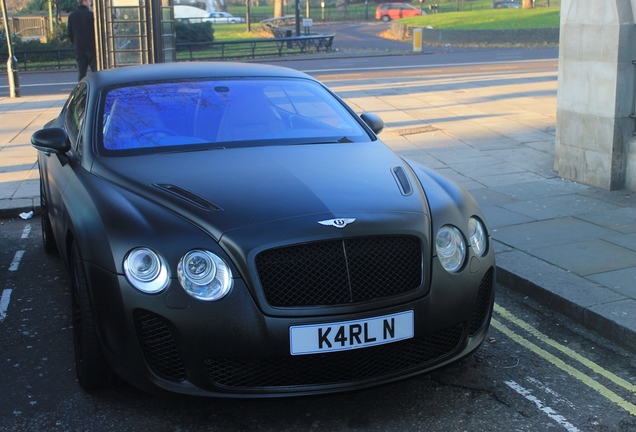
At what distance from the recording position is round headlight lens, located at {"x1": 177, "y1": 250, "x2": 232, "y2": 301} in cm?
346

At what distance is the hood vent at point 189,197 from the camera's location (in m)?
3.75

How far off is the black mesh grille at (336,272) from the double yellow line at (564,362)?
3.99ft

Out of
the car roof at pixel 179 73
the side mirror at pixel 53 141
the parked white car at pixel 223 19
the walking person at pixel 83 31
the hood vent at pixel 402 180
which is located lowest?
the hood vent at pixel 402 180

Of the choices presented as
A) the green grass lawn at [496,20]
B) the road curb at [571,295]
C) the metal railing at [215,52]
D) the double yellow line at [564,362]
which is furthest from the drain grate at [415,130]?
the green grass lawn at [496,20]

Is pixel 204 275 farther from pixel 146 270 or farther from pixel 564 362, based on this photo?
pixel 564 362

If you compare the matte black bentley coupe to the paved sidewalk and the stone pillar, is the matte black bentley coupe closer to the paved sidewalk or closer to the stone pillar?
the paved sidewalk

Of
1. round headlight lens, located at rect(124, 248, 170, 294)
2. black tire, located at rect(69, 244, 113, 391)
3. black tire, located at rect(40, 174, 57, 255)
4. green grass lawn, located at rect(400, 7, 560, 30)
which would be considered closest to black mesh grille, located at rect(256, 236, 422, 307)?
round headlight lens, located at rect(124, 248, 170, 294)

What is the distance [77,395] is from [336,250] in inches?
61.2

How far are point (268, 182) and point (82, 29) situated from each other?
44.7ft

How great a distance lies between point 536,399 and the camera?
3.97 meters

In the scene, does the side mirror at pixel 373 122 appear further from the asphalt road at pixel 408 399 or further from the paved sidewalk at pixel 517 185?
the asphalt road at pixel 408 399

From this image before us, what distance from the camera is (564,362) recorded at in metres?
4.45

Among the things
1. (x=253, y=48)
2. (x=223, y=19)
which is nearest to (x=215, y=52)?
(x=253, y=48)

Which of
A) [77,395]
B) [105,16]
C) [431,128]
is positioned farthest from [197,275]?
[105,16]
